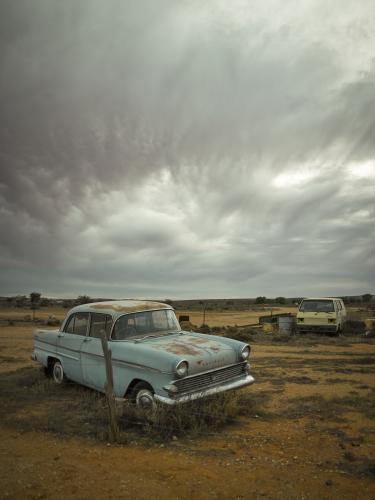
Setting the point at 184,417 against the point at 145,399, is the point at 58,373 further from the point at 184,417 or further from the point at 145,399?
the point at 184,417

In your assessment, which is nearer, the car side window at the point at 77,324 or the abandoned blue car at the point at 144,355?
the abandoned blue car at the point at 144,355

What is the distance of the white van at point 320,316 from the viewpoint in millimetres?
15559

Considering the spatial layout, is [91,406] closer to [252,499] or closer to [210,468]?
[210,468]

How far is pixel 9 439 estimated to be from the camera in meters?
4.62

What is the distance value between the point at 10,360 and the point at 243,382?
7895 millimetres

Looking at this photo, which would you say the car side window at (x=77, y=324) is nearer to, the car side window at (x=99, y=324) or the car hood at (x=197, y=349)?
the car side window at (x=99, y=324)

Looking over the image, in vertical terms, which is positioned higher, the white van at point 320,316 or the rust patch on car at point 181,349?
the rust patch on car at point 181,349

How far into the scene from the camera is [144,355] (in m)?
4.98

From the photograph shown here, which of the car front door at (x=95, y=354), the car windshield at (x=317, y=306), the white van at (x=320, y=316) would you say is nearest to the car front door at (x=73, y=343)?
the car front door at (x=95, y=354)

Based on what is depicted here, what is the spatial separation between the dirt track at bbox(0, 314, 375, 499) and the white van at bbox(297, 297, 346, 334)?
924 centimetres

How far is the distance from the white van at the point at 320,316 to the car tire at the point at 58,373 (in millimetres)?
11666

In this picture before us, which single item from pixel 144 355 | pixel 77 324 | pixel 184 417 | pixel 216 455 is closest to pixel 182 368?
pixel 144 355

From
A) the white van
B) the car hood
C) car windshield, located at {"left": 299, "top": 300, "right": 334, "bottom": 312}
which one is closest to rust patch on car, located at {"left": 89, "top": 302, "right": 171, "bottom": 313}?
the car hood

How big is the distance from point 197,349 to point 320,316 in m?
12.1
